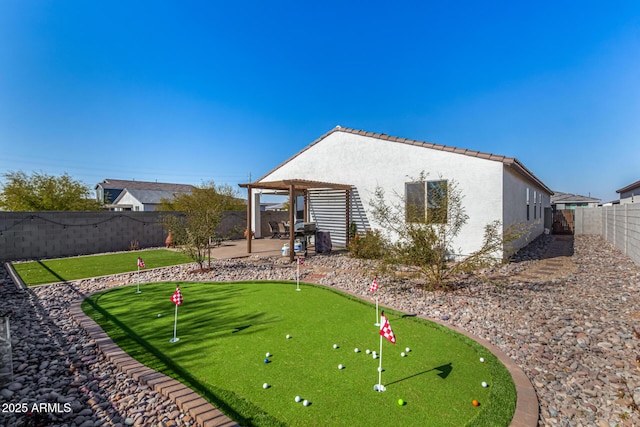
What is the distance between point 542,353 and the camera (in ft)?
13.1

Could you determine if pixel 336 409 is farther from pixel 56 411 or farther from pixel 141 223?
pixel 141 223

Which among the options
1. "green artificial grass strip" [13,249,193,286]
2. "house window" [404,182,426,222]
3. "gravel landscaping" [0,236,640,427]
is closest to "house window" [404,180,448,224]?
"house window" [404,182,426,222]

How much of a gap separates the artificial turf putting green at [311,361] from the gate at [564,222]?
2286 cm

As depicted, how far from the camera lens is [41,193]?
1608 cm

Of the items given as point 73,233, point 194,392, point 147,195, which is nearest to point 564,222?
point 194,392

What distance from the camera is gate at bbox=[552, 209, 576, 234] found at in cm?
2152

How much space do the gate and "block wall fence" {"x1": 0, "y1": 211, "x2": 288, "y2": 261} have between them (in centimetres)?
2313

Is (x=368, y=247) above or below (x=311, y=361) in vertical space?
above

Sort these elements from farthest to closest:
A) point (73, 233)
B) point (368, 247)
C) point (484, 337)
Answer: point (73, 233) → point (368, 247) → point (484, 337)

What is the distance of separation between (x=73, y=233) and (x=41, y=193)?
5.40 metres

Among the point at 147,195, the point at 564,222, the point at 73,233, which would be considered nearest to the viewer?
the point at 73,233

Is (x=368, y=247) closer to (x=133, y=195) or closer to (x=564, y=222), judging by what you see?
(x=564, y=222)

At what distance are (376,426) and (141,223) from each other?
16276mm

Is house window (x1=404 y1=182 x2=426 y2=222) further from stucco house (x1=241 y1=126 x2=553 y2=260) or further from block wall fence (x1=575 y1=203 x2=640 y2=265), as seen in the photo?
block wall fence (x1=575 y1=203 x2=640 y2=265)
